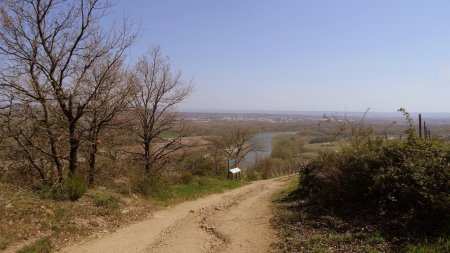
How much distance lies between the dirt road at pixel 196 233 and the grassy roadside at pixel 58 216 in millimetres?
448

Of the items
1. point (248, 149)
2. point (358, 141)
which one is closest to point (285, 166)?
point (248, 149)

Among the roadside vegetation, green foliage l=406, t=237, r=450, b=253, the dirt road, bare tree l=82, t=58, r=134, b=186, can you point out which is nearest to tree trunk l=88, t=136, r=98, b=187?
bare tree l=82, t=58, r=134, b=186

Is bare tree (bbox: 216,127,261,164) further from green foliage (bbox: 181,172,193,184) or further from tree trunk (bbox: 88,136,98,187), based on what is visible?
tree trunk (bbox: 88,136,98,187)

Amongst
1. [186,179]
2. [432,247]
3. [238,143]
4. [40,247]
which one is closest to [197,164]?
[186,179]

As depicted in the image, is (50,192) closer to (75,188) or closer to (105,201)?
(75,188)

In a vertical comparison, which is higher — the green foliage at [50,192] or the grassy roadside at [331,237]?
the green foliage at [50,192]

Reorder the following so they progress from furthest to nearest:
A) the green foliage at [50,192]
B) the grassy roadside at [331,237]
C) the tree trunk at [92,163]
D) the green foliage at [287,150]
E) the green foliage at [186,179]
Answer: the green foliage at [287,150] → the green foliage at [186,179] → the tree trunk at [92,163] → the green foliage at [50,192] → the grassy roadside at [331,237]

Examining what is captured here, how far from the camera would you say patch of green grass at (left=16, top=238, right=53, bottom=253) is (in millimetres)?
7242

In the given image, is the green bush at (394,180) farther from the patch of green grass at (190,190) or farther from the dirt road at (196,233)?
the patch of green grass at (190,190)

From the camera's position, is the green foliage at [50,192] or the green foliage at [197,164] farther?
the green foliage at [197,164]

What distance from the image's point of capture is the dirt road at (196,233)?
8.19 meters

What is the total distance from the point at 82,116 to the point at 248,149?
3892cm

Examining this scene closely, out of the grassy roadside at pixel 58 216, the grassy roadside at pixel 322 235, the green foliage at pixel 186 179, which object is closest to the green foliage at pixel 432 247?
the grassy roadside at pixel 322 235

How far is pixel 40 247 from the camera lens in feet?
24.5
